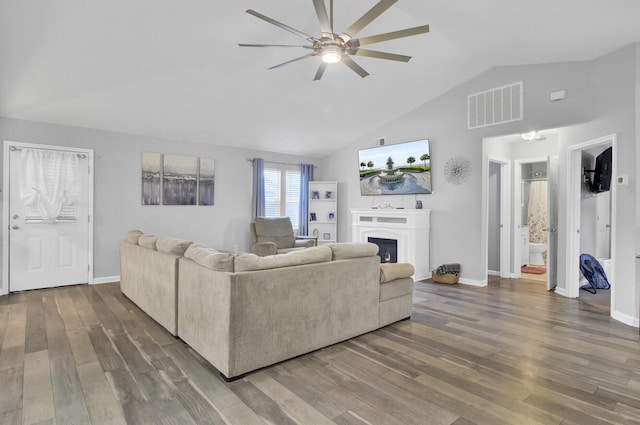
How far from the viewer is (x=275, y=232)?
6551mm

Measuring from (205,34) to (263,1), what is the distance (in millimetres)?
727

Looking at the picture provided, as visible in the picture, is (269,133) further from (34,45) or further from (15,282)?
(15,282)

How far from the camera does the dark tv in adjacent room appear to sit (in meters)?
4.64

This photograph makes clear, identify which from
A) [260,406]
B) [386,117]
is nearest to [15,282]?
[260,406]

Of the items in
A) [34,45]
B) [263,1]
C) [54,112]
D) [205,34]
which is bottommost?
[54,112]

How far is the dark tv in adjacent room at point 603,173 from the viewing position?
464 cm

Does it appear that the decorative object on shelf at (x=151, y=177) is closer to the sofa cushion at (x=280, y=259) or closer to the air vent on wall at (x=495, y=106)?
the sofa cushion at (x=280, y=259)

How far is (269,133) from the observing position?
6445mm

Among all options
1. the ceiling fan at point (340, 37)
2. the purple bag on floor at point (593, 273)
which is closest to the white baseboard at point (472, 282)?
the purple bag on floor at point (593, 273)

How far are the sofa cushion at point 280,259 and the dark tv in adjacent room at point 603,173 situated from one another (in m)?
4.25

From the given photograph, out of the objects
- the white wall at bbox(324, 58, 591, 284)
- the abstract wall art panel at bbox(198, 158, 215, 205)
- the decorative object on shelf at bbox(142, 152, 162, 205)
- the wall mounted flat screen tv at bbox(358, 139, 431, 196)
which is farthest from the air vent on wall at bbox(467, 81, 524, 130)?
the decorative object on shelf at bbox(142, 152, 162, 205)

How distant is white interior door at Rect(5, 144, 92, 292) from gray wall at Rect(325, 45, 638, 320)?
16.2ft

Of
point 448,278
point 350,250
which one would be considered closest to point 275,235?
point 448,278

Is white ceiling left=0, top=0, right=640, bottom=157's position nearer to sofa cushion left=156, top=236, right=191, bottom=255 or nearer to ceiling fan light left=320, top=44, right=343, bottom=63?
ceiling fan light left=320, top=44, right=343, bottom=63
